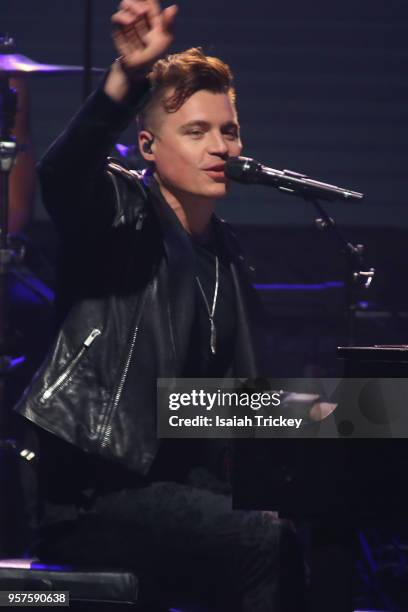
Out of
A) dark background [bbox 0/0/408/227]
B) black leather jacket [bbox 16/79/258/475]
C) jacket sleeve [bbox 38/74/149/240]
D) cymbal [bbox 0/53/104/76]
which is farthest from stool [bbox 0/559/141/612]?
dark background [bbox 0/0/408/227]

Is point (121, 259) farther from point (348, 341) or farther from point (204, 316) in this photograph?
point (348, 341)

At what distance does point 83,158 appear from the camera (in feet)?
9.57

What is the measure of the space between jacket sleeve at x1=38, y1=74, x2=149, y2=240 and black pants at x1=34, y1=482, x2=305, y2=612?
2.55 feet

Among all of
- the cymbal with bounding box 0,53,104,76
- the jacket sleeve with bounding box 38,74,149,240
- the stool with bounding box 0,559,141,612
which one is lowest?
the stool with bounding box 0,559,141,612

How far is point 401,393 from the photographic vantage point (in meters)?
2.58

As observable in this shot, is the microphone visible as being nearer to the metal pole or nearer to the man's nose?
the man's nose

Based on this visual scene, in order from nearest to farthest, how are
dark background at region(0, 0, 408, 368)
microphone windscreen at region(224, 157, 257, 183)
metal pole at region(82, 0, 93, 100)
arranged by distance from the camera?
microphone windscreen at region(224, 157, 257, 183), metal pole at region(82, 0, 93, 100), dark background at region(0, 0, 408, 368)

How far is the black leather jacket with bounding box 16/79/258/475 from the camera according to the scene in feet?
9.79

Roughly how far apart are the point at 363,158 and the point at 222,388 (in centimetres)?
482

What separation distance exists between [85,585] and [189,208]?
120cm

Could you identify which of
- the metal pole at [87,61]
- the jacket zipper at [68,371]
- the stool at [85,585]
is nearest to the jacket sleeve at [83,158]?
the jacket zipper at [68,371]

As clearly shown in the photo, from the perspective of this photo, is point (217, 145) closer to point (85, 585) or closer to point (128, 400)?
point (128, 400)

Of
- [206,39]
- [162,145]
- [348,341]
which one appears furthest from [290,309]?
[162,145]

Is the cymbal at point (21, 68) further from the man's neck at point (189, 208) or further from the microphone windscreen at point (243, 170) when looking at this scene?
the microphone windscreen at point (243, 170)
